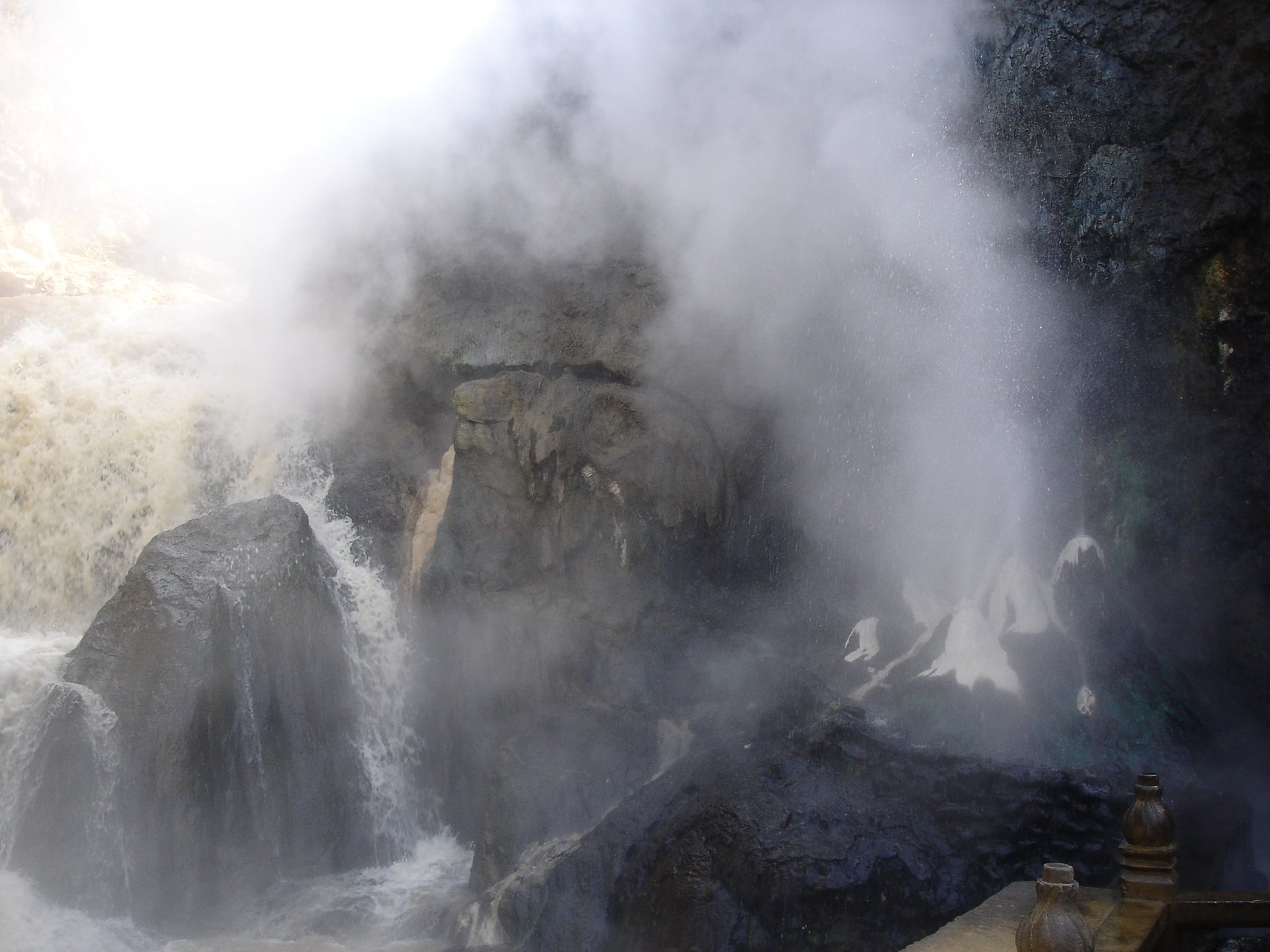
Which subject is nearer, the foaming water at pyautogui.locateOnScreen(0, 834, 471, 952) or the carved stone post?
the carved stone post

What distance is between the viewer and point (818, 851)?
471 cm

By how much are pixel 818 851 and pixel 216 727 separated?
11.9 ft

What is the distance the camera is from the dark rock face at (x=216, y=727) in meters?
5.78

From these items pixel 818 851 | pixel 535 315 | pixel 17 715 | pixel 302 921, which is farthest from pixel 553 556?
pixel 17 715

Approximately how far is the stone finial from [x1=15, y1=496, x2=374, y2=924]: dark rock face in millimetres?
4950

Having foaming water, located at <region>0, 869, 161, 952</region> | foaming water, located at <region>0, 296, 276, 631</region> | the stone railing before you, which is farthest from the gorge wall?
the stone railing

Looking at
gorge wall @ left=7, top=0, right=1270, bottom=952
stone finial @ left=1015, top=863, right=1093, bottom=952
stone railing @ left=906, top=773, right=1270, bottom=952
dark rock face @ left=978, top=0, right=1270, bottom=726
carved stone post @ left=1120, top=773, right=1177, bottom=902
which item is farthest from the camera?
dark rock face @ left=978, top=0, right=1270, bottom=726

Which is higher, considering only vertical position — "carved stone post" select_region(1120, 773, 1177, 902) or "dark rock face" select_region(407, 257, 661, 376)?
"dark rock face" select_region(407, 257, 661, 376)

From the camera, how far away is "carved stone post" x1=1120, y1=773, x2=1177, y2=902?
12.0 feet

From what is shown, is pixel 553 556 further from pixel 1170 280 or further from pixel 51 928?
pixel 1170 280

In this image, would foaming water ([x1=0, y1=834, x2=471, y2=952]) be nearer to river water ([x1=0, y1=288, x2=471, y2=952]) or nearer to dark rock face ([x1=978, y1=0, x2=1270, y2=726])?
river water ([x1=0, y1=288, x2=471, y2=952])

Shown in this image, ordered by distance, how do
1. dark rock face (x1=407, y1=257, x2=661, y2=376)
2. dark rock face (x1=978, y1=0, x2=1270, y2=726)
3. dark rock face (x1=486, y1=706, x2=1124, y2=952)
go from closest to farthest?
1. dark rock face (x1=486, y1=706, x2=1124, y2=952)
2. dark rock face (x1=978, y1=0, x2=1270, y2=726)
3. dark rock face (x1=407, y1=257, x2=661, y2=376)

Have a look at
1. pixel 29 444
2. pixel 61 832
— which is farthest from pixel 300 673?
pixel 29 444

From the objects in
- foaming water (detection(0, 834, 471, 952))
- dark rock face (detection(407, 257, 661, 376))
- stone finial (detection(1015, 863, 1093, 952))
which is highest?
dark rock face (detection(407, 257, 661, 376))
